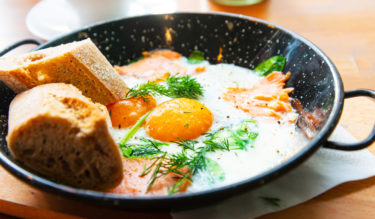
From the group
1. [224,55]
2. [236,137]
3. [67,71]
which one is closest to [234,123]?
[236,137]

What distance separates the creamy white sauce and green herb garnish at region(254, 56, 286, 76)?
1.8 inches

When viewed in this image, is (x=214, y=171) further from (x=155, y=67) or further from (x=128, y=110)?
(x=155, y=67)

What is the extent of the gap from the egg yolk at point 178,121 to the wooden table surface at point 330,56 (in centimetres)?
35

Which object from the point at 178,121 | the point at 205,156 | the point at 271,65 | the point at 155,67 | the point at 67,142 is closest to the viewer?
the point at 67,142

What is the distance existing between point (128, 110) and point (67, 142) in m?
0.51

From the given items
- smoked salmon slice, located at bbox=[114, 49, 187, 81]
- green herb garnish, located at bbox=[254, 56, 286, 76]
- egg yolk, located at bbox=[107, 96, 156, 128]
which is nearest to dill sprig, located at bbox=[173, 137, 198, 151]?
egg yolk, located at bbox=[107, 96, 156, 128]

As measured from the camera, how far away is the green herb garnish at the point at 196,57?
6.13 ft

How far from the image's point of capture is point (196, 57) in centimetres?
189

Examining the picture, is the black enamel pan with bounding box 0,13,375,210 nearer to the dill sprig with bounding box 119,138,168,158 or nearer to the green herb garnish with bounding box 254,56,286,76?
the green herb garnish with bounding box 254,56,286,76

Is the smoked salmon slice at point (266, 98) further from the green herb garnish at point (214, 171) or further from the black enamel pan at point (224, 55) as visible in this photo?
the green herb garnish at point (214, 171)

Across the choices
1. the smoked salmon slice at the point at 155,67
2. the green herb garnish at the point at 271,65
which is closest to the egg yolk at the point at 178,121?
the smoked salmon slice at the point at 155,67

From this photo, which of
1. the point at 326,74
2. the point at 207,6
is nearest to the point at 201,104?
the point at 326,74

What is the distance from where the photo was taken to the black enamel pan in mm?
857

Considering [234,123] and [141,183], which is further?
[234,123]
